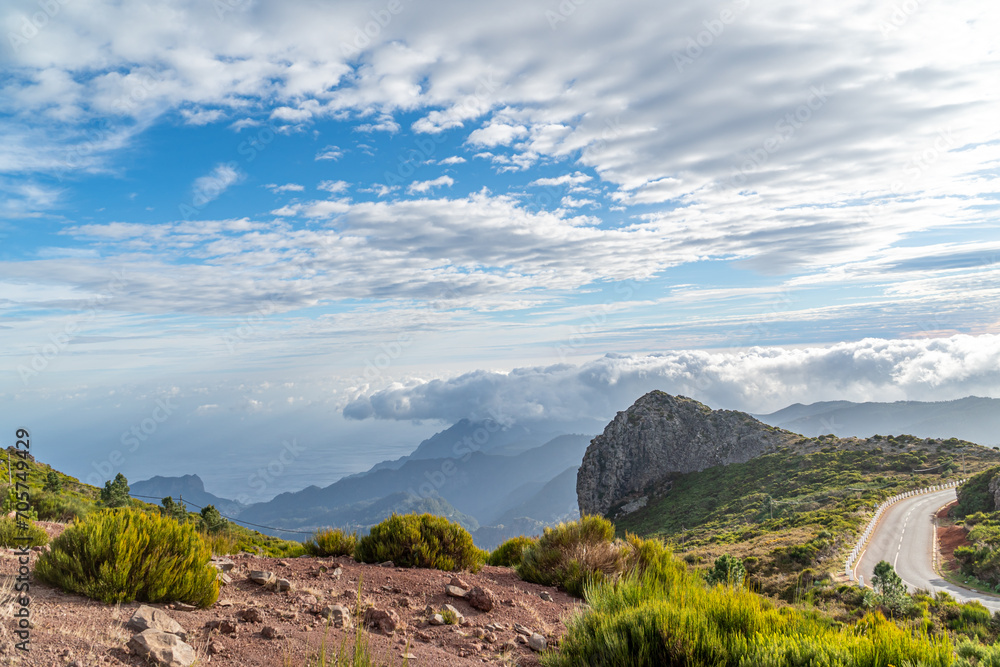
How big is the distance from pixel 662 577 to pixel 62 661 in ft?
28.3

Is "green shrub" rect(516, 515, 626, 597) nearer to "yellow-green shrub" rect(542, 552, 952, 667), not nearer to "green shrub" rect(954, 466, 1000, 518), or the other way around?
"yellow-green shrub" rect(542, 552, 952, 667)

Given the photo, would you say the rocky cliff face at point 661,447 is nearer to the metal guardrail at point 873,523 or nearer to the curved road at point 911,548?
the metal guardrail at point 873,523

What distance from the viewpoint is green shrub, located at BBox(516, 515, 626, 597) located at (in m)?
9.43

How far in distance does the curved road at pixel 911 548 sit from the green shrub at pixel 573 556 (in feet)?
74.8

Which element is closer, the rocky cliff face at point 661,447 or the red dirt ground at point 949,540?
the red dirt ground at point 949,540

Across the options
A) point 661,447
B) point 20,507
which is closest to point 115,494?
point 20,507

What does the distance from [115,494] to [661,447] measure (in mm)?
88542

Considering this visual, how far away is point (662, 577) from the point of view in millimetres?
9141

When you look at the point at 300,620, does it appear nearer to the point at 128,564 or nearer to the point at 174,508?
the point at 128,564

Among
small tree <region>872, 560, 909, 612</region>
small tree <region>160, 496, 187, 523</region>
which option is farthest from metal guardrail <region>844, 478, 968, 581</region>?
small tree <region>160, 496, 187, 523</region>

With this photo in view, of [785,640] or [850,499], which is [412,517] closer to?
[785,640]

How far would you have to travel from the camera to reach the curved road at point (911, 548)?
2729 centimetres

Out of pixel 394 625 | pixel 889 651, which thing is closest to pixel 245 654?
pixel 394 625

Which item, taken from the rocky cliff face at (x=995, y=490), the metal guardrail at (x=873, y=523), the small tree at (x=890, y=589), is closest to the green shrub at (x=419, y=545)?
the small tree at (x=890, y=589)
